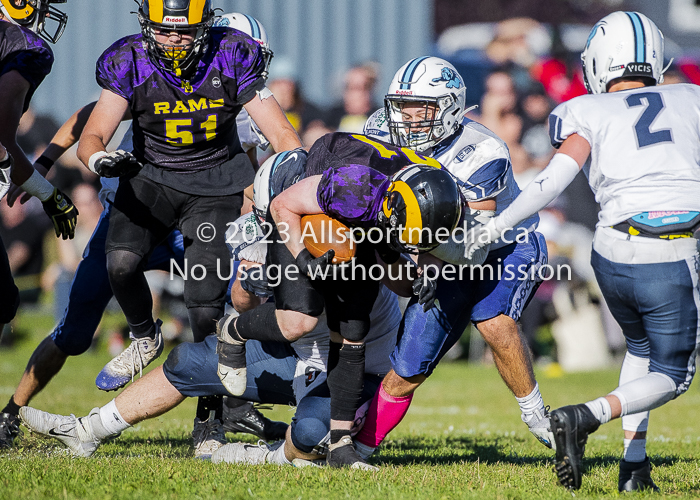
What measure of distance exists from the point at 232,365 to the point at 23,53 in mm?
2018

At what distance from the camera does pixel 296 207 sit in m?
3.95

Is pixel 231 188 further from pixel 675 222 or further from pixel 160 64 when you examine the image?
pixel 675 222

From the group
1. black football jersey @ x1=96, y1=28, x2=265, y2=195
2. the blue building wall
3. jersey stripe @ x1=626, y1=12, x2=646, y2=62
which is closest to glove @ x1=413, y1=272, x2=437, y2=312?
jersey stripe @ x1=626, y1=12, x2=646, y2=62

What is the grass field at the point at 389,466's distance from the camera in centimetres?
343

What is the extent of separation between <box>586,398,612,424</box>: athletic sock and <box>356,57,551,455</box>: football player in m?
0.95

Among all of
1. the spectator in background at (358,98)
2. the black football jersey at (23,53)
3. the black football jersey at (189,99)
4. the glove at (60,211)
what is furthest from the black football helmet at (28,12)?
the spectator in background at (358,98)

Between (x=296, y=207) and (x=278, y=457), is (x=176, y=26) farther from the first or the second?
(x=278, y=457)

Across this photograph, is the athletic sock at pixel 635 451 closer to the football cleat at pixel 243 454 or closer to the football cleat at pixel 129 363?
the football cleat at pixel 243 454

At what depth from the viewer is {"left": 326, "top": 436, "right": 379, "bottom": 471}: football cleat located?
13.4 ft

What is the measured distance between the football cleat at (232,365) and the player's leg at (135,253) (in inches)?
31.0

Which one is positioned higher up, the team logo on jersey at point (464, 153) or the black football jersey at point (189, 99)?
the black football jersey at point (189, 99)

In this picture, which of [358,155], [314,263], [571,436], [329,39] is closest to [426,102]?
[358,155]

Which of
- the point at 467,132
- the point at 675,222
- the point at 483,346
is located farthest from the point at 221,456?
the point at 483,346

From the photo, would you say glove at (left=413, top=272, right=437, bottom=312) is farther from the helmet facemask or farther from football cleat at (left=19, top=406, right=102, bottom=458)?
football cleat at (left=19, top=406, right=102, bottom=458)
